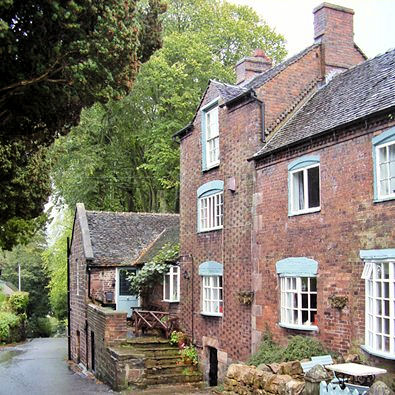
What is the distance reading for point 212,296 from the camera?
67.5ft

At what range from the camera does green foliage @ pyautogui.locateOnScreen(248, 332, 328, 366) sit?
14.0 metres

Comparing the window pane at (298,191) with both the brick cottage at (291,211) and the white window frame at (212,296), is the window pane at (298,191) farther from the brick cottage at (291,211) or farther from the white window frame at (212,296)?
the white window frame at (212,296)

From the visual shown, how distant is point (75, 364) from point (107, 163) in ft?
47.7

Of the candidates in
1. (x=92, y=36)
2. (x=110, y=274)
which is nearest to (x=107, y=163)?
(x=110, y=274)

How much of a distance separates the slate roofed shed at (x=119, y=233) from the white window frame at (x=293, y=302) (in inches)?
502

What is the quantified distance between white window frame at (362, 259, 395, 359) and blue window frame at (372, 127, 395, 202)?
4.88 ft

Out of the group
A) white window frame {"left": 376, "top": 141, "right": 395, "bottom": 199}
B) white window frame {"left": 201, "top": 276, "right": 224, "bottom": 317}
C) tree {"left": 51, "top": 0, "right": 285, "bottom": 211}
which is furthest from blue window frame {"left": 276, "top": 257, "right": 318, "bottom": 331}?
tree {"left": 51, "top": 0, "right": 285, "bottom": 211}

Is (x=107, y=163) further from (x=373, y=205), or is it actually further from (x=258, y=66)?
(x=373, y=205)

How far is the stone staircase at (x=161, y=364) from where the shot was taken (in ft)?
66.6

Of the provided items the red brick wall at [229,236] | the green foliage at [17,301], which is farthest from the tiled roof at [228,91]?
the green foliage at [17,301]

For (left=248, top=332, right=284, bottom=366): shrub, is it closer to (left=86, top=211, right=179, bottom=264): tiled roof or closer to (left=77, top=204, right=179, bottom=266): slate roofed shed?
(left=77, top=204, right=179, bottom=266): slate roofed shed

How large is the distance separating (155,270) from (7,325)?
1852 centimetres

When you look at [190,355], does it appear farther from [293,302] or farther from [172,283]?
[293,302]

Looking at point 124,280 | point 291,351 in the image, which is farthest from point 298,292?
point 124,280
